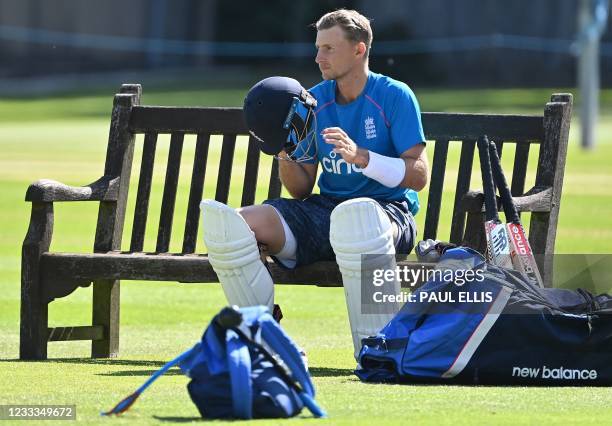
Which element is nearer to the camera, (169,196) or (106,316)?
(106,316)

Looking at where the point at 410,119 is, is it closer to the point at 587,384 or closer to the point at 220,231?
the point at 220,231

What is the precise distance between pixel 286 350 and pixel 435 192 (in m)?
2.42

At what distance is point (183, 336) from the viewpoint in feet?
27.2

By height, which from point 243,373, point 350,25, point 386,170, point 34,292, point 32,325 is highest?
point 350,25

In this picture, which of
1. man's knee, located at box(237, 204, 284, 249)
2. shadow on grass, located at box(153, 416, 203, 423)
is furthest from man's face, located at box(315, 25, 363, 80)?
shadow on grass, located at box(153, 416, 203, 423)

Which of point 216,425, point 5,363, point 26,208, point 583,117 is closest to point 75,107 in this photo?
point 583,117

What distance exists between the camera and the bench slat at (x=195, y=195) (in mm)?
7480

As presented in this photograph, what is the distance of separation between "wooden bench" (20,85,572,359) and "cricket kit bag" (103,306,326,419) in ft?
5.29

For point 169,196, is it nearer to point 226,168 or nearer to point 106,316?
point 226,168

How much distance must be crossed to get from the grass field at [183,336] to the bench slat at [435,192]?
2.45 feet

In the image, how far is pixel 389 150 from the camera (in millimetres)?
6609

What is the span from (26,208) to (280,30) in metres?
24.9

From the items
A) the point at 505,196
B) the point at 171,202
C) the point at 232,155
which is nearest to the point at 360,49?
the point at 505,196

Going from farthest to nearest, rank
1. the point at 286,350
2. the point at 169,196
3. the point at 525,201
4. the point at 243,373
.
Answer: the point at 169,196 → the point at 525,201 → the point at 286,350 → the point at 243,373
